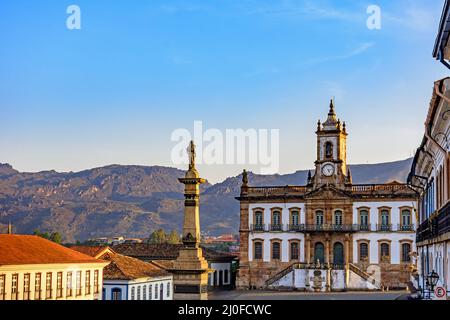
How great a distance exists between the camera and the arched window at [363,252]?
5344 cm

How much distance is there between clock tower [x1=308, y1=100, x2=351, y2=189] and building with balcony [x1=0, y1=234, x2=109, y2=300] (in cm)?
2048

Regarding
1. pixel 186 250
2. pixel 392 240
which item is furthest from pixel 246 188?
pixel 186 250

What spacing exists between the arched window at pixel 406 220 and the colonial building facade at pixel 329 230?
0.22 feet

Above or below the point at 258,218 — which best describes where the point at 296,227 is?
below

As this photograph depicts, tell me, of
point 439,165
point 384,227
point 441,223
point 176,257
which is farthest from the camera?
point 176,257

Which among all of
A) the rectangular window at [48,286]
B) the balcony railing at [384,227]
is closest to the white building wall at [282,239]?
the balcony railing at [384,227]

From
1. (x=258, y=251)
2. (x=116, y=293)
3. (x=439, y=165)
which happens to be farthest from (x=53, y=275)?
(x=258, y=251)

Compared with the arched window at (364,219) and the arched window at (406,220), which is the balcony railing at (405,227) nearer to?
the arched window at (406,220)

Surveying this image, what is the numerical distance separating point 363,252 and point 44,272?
2693 cm

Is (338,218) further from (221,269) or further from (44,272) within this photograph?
(44,272)

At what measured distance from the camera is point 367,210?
53.8 metres

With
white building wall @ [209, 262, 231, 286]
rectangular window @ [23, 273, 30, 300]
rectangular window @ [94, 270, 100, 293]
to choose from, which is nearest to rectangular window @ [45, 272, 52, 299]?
rectangular window @ [23, 273, 30, 300]

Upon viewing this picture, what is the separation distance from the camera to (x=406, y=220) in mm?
52500
